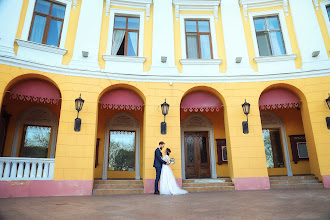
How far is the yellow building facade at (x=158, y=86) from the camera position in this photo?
784 centimetres

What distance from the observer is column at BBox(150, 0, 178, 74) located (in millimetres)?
9117

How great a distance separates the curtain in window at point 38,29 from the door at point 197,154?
305 inches

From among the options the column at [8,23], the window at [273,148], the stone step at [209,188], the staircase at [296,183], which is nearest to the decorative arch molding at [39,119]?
the column at [8,23]

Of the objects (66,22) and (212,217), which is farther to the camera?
(66,22)

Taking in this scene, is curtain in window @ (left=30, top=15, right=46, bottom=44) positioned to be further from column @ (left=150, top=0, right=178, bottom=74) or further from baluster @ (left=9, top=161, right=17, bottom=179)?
baluster @ (left=9, top=161, right=17, bottom=179)

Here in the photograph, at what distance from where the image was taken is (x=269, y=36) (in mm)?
9836

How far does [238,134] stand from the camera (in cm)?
856

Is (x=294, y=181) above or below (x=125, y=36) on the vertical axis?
below

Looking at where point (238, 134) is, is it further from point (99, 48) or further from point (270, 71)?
point (99, 48)

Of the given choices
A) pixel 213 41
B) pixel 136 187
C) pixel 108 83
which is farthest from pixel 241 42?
pixel 136 187

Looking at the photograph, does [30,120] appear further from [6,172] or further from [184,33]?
[184,33]

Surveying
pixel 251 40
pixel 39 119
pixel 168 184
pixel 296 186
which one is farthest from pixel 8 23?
pixel 296 186

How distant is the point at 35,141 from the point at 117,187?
494 cm

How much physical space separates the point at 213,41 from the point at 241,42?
3.97 feet
